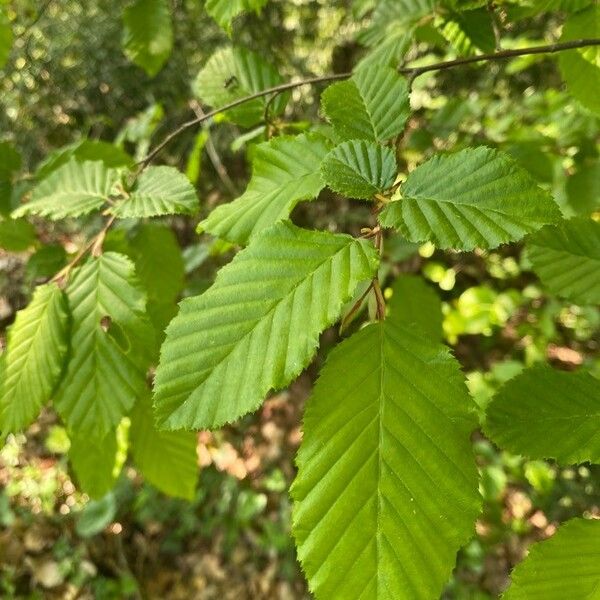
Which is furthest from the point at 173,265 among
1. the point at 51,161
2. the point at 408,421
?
the point at 408,421

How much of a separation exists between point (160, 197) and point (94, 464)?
0.54m

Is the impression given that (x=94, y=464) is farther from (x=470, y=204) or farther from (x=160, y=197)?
(x=470, y=204)

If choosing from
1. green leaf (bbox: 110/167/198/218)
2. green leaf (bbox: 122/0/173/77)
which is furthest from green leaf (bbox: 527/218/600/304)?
green leaf (bbox: 122/0/173/77)

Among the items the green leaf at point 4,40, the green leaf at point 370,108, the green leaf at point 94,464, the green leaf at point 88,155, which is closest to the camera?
the green leaf at point 370,108

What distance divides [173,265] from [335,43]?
1.88m

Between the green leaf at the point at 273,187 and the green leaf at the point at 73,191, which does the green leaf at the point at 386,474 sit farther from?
the green leaf at the point at 73,191

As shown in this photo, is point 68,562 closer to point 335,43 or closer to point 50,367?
point 50,367

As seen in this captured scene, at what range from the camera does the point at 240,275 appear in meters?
0.55

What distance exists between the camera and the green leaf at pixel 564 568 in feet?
1.93

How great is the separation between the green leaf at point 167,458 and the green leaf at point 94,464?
64 mm

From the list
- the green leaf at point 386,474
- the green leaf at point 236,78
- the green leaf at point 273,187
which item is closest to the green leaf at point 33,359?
the green leaf at point 273,187

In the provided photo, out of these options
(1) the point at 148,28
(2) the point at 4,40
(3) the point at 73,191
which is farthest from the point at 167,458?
A: (1) the point at 148,28

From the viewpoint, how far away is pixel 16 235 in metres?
1.20

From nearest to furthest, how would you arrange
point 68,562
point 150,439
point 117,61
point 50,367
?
1. point 50,367
2. point 150,439
3. point 68,562
4. point 117,61
